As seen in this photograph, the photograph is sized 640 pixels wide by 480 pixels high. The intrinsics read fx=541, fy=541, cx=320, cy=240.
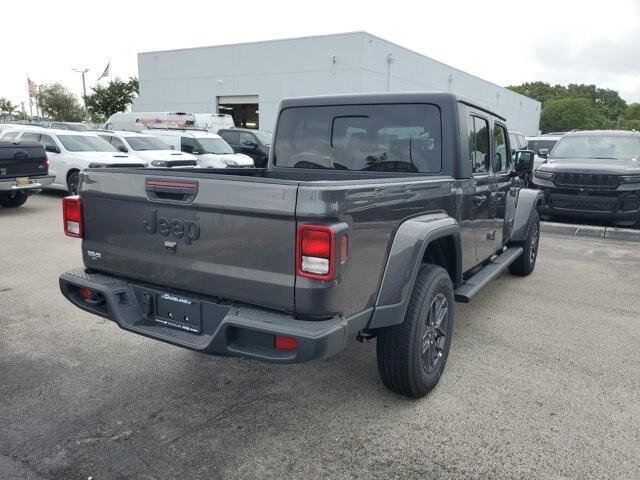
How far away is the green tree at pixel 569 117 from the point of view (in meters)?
82.1

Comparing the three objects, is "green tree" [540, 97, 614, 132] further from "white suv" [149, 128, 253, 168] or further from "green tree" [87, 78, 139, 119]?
"white suv" [149, 128, 253, 168]

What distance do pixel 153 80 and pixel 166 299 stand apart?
38753mm

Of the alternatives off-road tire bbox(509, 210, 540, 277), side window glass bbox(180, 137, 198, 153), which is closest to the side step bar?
off-road tire bbox(509, 210, 540, 277)

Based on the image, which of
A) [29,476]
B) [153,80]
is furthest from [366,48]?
[29,476]

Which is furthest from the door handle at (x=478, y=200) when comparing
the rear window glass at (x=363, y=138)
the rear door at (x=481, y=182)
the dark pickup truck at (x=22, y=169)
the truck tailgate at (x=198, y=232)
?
the dark pickup truck at (x=22, y=169)

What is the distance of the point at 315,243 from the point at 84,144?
478 inches

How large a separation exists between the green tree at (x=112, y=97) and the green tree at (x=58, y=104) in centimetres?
1376

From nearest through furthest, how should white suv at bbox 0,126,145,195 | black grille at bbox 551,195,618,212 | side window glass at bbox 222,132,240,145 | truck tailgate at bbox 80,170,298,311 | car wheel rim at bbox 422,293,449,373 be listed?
truck tailgate at bbox 80,170,298,311 < car wheel rim at bbox 422,293,449,373 < black grille at bbox 551,195,618,212 < white suv at bbox 0,126,145,195 < side window glass at bbox 222,132,240,145

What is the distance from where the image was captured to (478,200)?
4270 millimetres

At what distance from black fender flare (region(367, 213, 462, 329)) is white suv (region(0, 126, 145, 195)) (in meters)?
10.0

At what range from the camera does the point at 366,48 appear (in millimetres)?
28922

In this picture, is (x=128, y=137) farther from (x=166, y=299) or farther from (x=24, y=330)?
(x=166, y=299)

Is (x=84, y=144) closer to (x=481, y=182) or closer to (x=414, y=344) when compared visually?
(x=481, y=182)

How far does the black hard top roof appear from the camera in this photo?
3.90 metres
